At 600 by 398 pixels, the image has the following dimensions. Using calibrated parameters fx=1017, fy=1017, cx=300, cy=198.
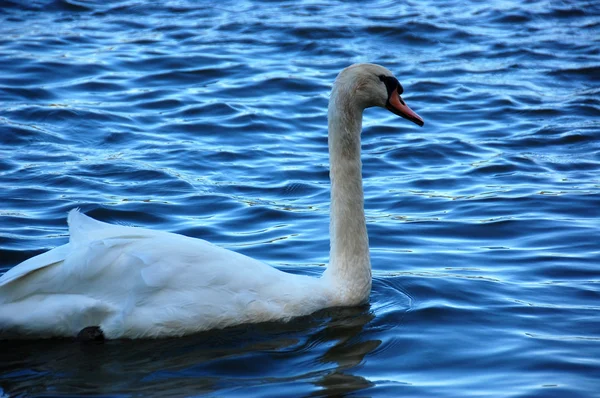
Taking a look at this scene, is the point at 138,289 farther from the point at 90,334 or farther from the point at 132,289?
the point at 90,334

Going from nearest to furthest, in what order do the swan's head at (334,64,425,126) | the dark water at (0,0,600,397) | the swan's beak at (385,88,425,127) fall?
the dark water at (0,0,600,397) < the swan's head at (334,64,425,126) < the swan's beak at (385,88,425,127)

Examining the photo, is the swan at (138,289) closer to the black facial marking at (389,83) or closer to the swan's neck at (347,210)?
the swan's neck at (347,210)

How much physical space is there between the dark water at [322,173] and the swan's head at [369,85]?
1340 mm

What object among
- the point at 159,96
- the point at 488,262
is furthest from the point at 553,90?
the point at 488,262

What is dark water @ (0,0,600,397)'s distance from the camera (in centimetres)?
573

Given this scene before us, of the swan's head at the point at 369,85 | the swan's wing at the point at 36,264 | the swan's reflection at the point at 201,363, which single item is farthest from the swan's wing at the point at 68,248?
the swan's head at the point at 369,85

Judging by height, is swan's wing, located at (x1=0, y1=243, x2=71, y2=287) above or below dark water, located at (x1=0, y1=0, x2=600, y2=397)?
above

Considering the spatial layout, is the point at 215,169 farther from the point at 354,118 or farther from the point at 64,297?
the point at 64,297

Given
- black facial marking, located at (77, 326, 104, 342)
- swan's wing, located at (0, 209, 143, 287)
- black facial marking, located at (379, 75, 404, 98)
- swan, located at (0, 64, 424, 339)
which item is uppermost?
black facial marking, located at (379, 75, 404, 98)

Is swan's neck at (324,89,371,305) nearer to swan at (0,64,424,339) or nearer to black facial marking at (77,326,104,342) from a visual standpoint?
swan at (0,64,424,339)

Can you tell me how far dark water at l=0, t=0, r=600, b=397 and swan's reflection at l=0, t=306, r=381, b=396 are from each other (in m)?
0.02

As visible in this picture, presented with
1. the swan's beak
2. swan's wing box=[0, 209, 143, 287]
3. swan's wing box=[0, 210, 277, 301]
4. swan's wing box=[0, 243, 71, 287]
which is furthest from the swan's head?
swan's wing box=[0, 243, 71, 287]

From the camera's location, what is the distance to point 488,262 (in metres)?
7.62

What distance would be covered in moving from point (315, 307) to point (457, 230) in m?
2.39
